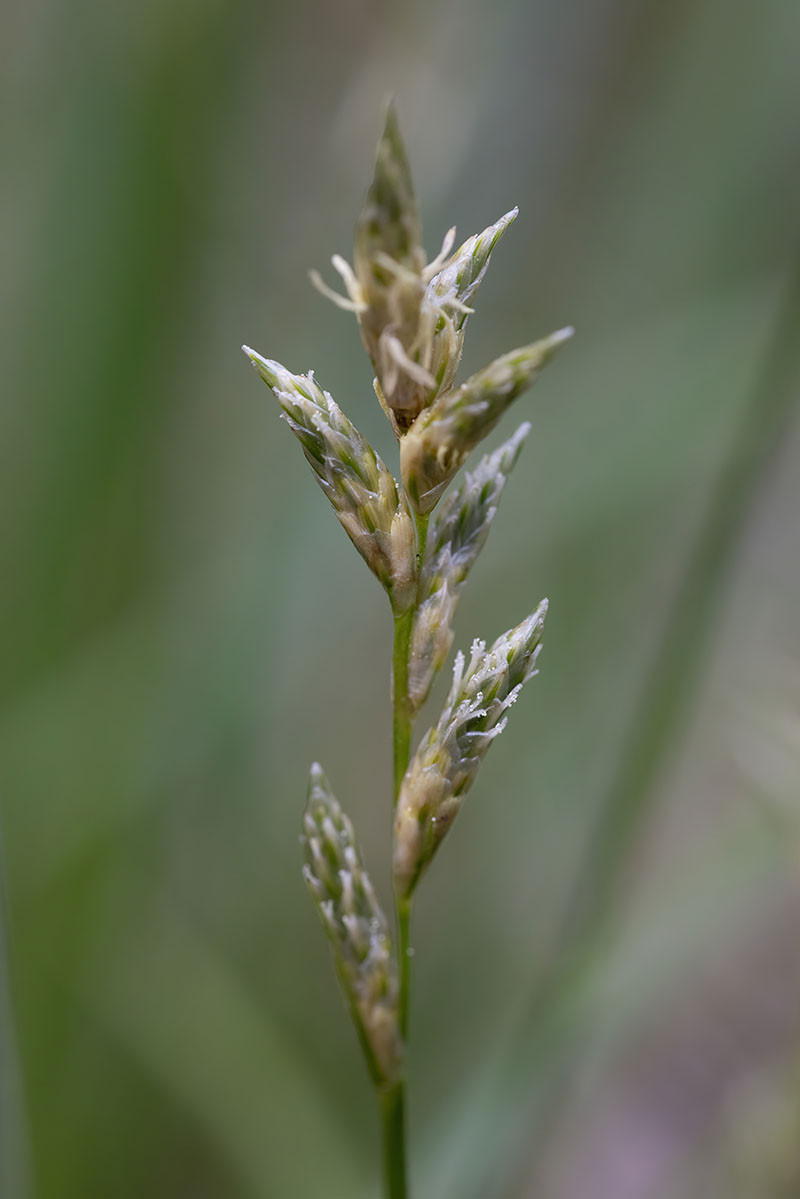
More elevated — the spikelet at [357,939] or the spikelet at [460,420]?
the spikelet at [460,420]

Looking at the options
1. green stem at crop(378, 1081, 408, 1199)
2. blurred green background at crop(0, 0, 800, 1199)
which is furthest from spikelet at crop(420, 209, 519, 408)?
blurred green background at crop(0, 0, 800, 1199)

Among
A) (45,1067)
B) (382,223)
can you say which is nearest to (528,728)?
(45,1067)

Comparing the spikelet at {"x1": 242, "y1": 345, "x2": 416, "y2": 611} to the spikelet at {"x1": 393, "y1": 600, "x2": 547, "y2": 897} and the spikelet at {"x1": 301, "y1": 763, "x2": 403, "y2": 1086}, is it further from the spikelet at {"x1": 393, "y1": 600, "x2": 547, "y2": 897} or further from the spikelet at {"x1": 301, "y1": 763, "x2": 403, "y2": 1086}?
the spikelet at {"x1": 301, "y1": 763, "x2": 403, "y2": 1086}

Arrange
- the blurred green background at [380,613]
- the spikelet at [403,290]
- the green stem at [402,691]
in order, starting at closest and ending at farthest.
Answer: the spikelet at [403,290]
the green stem at [402,691]
the blurred green background at [380,613]

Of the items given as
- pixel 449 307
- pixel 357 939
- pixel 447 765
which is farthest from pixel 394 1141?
pixel 449 307

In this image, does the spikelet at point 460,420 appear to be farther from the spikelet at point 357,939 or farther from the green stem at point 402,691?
the spikelet at point 357,939

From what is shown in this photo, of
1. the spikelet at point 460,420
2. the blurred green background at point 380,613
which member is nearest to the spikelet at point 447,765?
the spikelet at point 460,420
